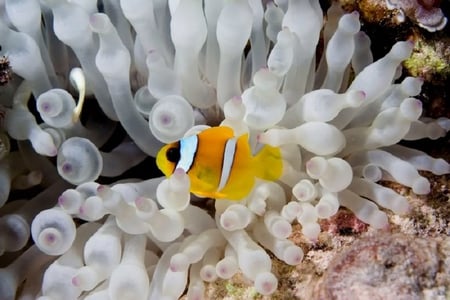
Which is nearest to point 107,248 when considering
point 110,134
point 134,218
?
point 134,218

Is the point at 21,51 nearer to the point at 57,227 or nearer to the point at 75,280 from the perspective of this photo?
the point at 57,227

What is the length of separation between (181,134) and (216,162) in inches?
5.9

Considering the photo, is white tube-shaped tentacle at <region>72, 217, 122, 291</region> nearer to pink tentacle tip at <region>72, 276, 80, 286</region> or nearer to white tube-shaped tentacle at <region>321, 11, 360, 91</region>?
pink tentacle tip at <region>72, 276, 80, 286</region>

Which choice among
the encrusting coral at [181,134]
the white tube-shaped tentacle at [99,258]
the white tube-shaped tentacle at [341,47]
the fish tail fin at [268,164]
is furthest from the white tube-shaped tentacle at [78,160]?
the white tube-shaped tentacle at [341,47]

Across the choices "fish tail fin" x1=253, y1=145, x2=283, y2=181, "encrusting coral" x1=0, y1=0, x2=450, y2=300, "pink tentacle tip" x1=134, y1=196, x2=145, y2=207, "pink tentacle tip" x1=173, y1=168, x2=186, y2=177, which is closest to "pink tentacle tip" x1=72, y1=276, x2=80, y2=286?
"encrusting coral" x1=0, y1=0, x2=450, y2=300

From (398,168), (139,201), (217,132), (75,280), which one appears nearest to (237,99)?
(217,132)

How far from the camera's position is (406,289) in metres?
1.10

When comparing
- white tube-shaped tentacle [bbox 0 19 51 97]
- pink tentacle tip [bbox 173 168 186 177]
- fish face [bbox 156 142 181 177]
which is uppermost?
white tube-shaped tentacle [bbox 0 19 51 97]

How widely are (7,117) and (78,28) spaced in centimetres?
29

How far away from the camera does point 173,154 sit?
4.12 feet

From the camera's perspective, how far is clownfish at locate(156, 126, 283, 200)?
1256 mm

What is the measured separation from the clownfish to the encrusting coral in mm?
42

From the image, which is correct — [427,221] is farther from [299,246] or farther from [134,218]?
[134,218]

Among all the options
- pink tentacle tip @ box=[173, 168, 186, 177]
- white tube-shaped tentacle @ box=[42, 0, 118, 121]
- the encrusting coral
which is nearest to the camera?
pink tentacle tip @ box=[173, 168, 186, 177]
